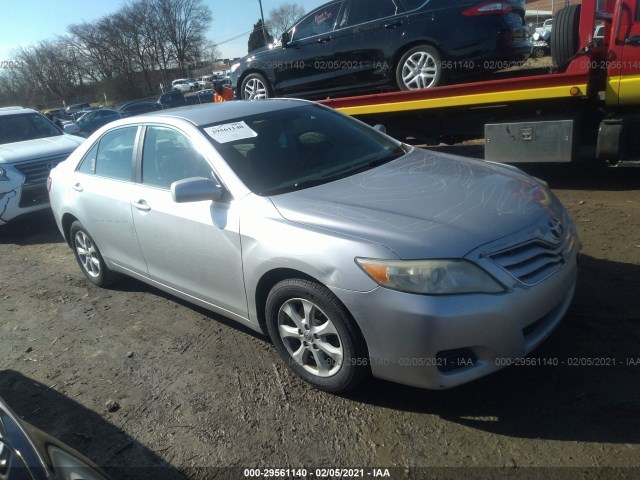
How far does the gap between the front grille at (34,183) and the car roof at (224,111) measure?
3.97 m

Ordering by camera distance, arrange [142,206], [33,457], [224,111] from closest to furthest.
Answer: [33,457], [142,206], [224,111]

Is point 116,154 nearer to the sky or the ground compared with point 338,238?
nearer to the sky

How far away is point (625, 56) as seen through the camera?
5516mm

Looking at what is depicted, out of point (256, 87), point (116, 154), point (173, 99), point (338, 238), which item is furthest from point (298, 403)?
point (173, 99)

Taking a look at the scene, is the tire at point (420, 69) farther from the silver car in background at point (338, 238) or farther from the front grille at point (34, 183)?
the front grille at point (34, 183)

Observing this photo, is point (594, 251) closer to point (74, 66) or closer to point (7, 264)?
point (7, 264)

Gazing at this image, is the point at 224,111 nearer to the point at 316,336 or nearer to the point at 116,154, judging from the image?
the point at 116,154

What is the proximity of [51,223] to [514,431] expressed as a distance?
753 cm

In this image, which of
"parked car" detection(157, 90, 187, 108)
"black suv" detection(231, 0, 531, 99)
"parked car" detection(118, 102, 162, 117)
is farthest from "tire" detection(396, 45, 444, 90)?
"parked car" detection(157, 90, 187, 108)

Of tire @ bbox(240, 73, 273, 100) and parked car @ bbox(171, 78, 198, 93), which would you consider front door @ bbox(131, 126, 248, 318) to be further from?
parked car @ bbox(171, 78, 198, 93)

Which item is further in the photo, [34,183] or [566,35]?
[34,183]

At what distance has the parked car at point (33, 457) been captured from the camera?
5.33 ft

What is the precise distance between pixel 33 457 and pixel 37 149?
7116 millimetres

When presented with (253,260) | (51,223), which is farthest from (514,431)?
(51,223)
